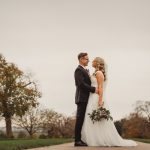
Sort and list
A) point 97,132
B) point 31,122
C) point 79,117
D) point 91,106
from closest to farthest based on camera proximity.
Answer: point 79,117, point 97,132, point 91,106, point 31,122

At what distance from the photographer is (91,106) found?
1241cm

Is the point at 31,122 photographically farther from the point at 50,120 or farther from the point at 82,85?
the point at 82,85

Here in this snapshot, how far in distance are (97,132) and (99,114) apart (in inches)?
22.0

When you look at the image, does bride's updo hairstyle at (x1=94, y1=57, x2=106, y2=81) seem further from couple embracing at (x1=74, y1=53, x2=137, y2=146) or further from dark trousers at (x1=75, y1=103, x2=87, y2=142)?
dark trousers at (x1=75, y1=103, x2=87, y2=142)

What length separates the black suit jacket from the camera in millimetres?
11931

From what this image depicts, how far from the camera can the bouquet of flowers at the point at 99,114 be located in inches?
478

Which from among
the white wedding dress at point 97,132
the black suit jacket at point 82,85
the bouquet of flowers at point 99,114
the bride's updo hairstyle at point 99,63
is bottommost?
the white wedding dress at point 97,132

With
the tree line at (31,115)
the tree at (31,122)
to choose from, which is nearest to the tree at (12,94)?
the tree line at (31,115)

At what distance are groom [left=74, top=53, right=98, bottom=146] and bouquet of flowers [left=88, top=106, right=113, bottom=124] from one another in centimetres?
29

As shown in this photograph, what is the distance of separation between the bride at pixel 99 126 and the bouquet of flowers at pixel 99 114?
153 mm

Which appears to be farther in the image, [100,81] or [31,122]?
[31,122]

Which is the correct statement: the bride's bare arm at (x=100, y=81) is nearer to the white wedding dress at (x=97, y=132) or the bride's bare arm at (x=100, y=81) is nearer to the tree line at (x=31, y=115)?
the white wedding dress at (x=97, y=132)

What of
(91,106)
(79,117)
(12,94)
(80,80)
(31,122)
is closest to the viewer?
(80,80)

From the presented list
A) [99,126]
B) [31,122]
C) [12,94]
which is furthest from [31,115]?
[99,126]
